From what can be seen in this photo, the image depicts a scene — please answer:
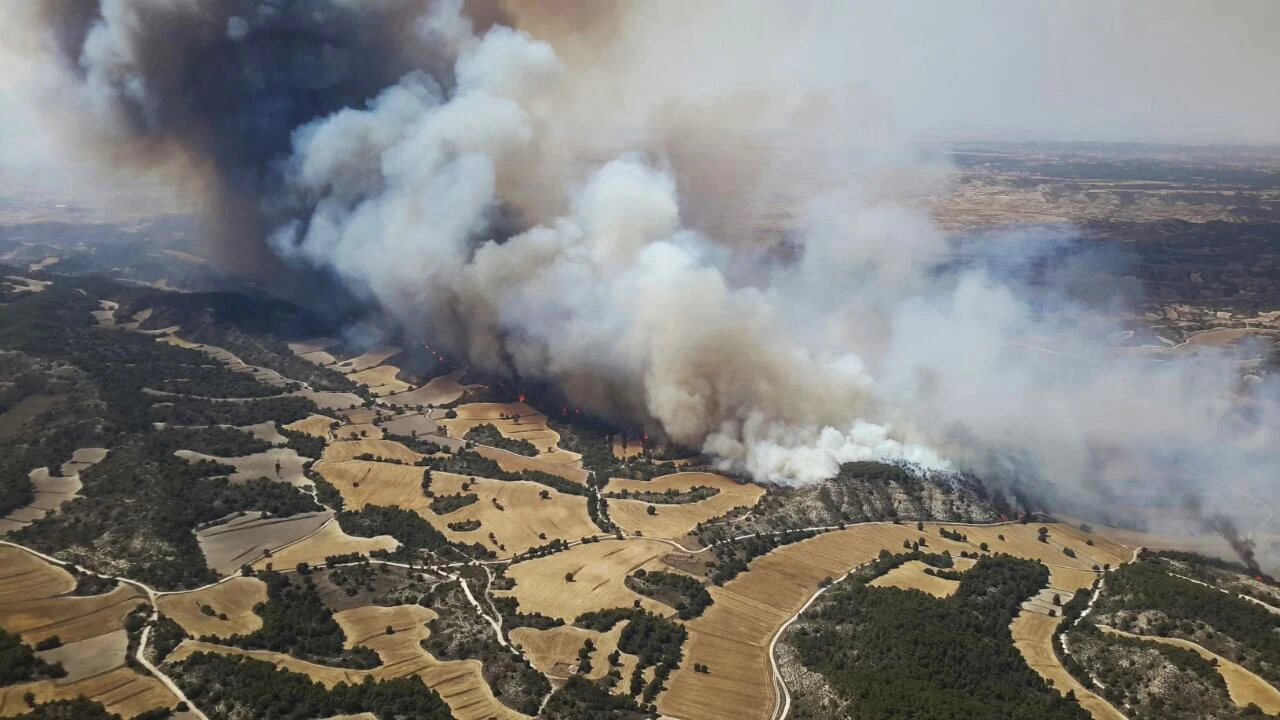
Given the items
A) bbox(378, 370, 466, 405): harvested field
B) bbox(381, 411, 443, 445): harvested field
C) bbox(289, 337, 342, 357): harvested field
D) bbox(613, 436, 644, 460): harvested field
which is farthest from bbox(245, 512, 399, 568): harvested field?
bbox(289, 337, 342, 357): harvested field

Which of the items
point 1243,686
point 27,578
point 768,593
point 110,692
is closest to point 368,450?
point 27,578

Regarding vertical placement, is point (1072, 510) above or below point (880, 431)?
below

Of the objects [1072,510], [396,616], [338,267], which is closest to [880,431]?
[1072,510]

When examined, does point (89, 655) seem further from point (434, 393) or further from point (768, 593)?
point (434, 393)

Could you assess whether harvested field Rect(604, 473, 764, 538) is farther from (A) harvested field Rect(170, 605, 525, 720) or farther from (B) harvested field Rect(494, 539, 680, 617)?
(A) harvested field Rect(170, 605, 525, 720)

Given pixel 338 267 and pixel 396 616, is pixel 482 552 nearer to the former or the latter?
pixel 396 616

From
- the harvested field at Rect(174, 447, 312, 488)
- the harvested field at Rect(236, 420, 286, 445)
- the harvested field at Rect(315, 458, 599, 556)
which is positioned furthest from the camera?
the harvested field at Rect(236, 420, 286, 445)
